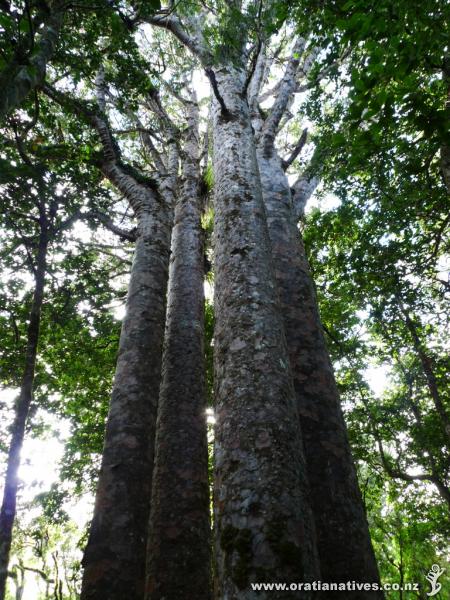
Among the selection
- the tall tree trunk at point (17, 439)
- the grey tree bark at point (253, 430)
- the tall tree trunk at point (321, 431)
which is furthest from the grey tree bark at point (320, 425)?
the tall tree trunk at point (17, 439)

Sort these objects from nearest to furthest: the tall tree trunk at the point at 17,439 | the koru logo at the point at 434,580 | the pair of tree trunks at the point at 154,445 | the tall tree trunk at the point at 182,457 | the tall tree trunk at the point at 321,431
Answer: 1. the tall tree trunk at the point at 321,431
2. the koru logo at the point at 434,580
3. the pair of tree trunks at the point at 154,445
4. the tall tree trunk at the point at 182,457
5. the tall tree trunk at the point at 17,439

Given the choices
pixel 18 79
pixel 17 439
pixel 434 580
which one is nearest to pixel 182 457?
pixel 17 439

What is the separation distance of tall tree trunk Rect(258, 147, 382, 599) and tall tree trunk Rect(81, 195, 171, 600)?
1.89 m

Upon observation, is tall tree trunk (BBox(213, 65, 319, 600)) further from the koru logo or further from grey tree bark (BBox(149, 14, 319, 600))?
the koru logo

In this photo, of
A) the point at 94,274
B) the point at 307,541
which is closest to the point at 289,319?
the point at 307,541

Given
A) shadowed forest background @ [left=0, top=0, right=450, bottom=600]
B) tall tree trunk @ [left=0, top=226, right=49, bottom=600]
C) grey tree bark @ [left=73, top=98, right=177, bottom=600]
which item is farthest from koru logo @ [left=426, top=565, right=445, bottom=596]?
tall tree trunk @ [left=0, top=226, right=49, bottom=600]

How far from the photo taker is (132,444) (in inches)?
161

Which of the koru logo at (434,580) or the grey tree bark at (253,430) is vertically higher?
the grey tree bark at (253,430)

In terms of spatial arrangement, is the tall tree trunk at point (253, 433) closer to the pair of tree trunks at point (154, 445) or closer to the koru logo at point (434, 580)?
the pair of tree trunks at point (154, 445)

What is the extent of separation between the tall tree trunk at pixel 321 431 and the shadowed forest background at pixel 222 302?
0.7 inches

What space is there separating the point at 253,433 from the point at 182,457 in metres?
2.90

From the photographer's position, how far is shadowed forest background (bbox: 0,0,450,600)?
7.19 feet

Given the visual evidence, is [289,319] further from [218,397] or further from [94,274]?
[94,274]

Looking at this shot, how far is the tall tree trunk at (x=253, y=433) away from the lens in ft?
5.32
